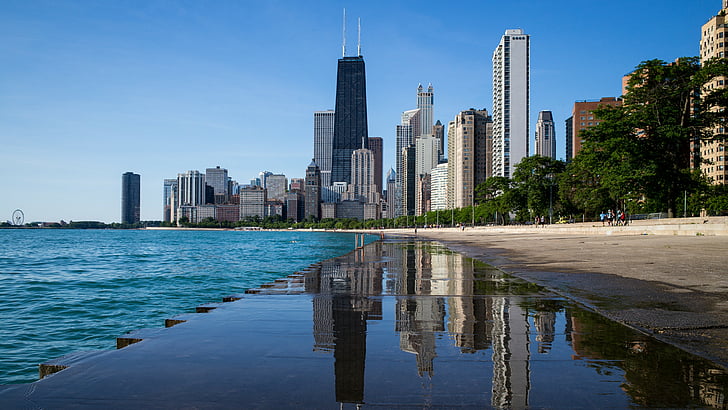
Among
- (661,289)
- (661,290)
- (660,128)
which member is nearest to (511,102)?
A: (660,128)

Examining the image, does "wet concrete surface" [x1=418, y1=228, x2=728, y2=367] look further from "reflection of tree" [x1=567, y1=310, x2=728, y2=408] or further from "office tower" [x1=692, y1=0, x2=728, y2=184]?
"office tower" [x1=692, y1=0, x2=728, y2=184]

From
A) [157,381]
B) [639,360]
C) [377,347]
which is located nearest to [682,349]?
[639,360]

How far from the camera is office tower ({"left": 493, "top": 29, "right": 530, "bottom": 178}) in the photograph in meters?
181

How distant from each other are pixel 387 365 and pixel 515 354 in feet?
4.53

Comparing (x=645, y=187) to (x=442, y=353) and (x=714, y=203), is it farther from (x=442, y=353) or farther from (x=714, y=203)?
(x=442, y=353)

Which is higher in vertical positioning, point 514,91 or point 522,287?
point 514,91

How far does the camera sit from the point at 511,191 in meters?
92.7

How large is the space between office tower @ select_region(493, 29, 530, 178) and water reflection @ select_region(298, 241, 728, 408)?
584 ft

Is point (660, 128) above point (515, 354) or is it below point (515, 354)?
above

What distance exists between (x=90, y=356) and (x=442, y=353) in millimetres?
3703

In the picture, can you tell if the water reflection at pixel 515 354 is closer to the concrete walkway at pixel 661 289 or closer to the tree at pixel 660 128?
the concrete walkway at pixel 661 289

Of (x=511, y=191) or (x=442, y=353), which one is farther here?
(x=511, y=191)

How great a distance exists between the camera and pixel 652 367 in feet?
14.6

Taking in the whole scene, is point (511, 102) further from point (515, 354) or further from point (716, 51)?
point (515, 354)
